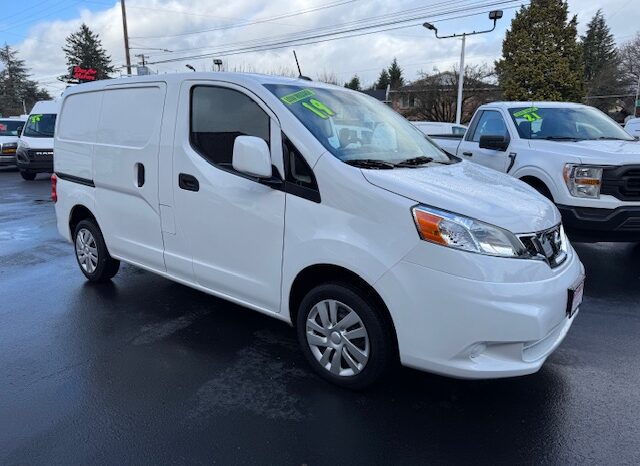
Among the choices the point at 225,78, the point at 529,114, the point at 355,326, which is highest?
the point at 225,78

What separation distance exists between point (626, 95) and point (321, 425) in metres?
63.5

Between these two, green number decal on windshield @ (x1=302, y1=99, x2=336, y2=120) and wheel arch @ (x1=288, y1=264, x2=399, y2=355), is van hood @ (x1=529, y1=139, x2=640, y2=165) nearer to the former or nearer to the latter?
green number decal on windshield @ (x1=302, y1=99, x2=336, y2=120)

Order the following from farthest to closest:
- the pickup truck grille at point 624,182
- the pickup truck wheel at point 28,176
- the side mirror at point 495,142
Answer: the pickup truck wheel at point 28,176 < the side mirror at point 495,142 < the pickup truck grille at point 624,182

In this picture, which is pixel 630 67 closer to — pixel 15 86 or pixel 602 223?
pixel 602 223

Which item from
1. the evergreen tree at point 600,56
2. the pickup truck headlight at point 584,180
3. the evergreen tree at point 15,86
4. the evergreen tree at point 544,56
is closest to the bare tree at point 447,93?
the evergreen tree at point 544,56

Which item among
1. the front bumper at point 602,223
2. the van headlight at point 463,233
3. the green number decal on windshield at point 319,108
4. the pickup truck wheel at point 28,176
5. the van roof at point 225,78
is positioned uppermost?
the van roof at point 225,78

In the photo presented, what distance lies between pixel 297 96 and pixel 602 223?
141 inches

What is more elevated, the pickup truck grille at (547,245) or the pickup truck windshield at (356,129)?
the pickup truck windshield at (356,129)

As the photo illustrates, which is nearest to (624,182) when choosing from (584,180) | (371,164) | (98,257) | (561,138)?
(584,180)

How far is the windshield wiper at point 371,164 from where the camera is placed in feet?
9.92

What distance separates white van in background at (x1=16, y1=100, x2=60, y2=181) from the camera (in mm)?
15680

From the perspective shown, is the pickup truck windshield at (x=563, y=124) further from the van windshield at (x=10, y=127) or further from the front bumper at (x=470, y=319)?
the van windshield at (x=10, y=127)

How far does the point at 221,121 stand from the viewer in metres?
3.62

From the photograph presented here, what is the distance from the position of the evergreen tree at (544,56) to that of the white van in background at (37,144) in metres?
31.0
